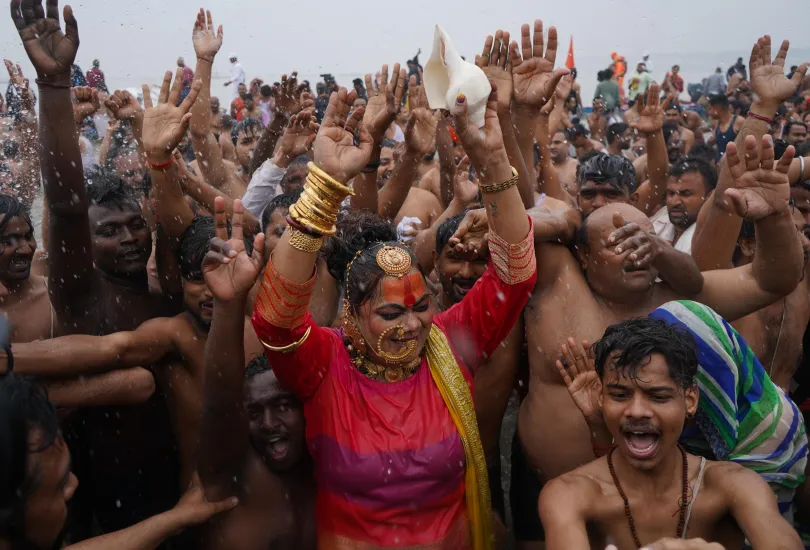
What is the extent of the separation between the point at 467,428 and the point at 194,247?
142 centimetres

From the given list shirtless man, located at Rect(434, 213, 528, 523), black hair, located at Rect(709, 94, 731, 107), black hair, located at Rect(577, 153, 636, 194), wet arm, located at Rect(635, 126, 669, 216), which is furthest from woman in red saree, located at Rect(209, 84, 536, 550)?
black hair, located at Rect(709, 94, 731, 107)

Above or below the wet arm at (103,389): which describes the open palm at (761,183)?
above

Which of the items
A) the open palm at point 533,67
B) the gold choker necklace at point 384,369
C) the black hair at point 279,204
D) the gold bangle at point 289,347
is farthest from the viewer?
the black hair at point 279,204

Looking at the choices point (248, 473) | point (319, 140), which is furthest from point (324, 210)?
point (248, 473)

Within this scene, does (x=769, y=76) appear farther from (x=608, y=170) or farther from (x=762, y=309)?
(x=762, y=309)

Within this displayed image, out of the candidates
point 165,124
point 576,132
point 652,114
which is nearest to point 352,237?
point 165,124

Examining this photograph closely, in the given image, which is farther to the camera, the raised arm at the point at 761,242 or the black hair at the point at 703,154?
the black hair at the point at 703,154

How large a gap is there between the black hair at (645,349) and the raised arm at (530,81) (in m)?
1.13

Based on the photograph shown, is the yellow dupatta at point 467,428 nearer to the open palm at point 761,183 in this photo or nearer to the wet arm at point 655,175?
the open palm at point 761,183

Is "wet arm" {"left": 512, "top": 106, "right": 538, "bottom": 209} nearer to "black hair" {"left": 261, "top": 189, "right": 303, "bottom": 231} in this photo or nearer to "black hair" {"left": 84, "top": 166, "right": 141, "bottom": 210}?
"black hair" {"left": 261, "top": 189, "right": 303, "bottom": 231}

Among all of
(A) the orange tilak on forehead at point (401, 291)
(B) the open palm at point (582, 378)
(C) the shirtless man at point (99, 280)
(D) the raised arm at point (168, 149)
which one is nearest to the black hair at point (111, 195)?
(C) the shirtless man at point (99, 280)

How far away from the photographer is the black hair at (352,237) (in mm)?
3035

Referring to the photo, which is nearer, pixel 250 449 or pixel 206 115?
pixel 250 449

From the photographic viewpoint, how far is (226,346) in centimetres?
263
